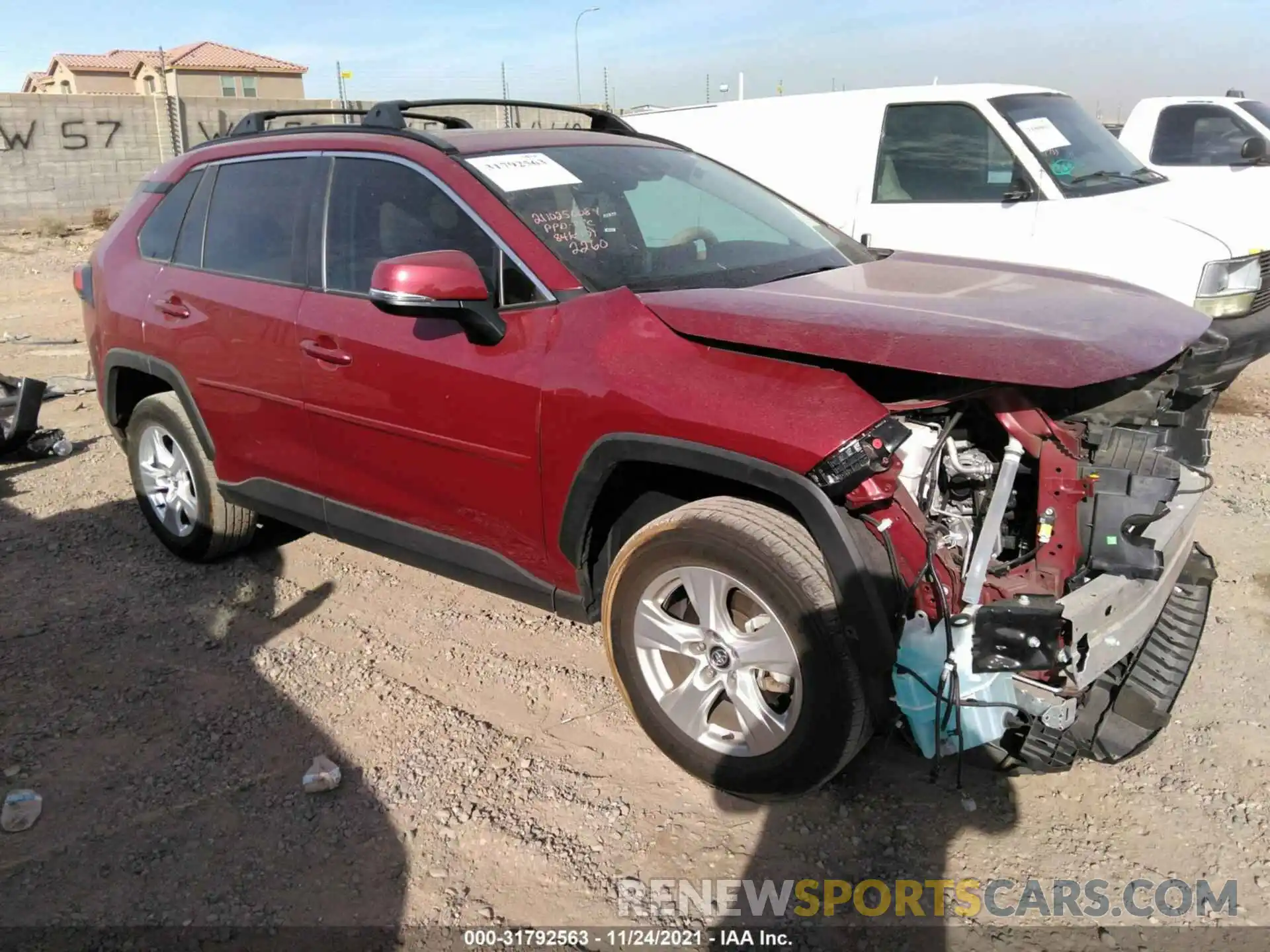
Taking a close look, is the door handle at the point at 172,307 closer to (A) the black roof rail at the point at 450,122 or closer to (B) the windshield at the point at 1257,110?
(A) the black roof rail at the point at 450,122

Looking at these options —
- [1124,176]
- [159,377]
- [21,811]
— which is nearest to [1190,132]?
[1124,176]

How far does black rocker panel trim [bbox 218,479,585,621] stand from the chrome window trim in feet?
2.77

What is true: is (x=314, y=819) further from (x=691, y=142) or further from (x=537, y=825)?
(x=691, y=142)

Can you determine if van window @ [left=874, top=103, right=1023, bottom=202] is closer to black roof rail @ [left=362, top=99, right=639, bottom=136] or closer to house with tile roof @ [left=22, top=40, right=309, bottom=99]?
black roof rail @ [left=362, top=99, right=639, bottom=136]

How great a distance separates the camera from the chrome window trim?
9.85 feet

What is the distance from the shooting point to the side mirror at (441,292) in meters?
2.77

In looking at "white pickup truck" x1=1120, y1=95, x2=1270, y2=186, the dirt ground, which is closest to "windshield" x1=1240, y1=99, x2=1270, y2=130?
"white pickup truck" x1=1120, y1=95, x2=1270, y2=186

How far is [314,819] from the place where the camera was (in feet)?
9.18

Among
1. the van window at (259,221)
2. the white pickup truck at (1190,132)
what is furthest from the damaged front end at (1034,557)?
the white pickup truck at (1190,132)

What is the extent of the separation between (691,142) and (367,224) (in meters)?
4.97

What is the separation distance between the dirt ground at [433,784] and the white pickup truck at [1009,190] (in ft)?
6.63

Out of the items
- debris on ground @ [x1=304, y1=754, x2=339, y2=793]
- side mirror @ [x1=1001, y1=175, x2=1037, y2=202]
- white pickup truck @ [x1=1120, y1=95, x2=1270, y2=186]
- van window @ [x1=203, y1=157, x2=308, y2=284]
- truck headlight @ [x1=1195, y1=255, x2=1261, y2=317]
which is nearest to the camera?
debris on ground @ [x1=304, y1=754, x2=339, y2=793]

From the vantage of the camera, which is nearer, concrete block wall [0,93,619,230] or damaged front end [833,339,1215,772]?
damaged front end [833,339,1215,772]

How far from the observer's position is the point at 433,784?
2955mm
